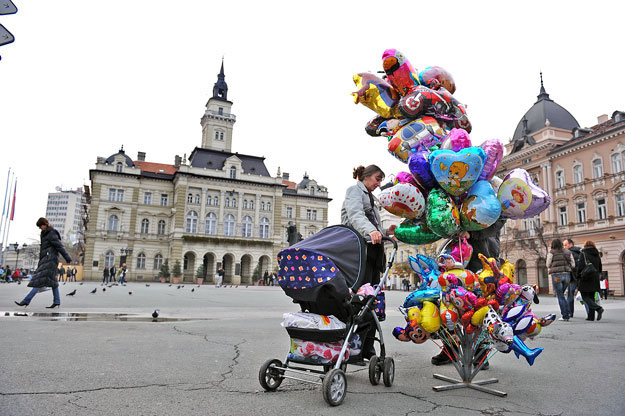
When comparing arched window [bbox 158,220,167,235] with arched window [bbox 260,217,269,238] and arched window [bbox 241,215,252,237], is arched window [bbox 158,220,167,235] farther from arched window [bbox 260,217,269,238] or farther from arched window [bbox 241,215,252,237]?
arched window [bbox 260,217,269,238]

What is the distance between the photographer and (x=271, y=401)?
296 cm

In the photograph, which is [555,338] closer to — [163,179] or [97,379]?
[97,379]

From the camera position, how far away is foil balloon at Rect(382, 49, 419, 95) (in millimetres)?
4648

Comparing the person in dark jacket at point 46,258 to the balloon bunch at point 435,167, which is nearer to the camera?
the balloon bunch at point 435,167

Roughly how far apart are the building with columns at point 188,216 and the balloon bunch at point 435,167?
53.7 meters

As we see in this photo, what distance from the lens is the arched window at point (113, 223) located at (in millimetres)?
55844

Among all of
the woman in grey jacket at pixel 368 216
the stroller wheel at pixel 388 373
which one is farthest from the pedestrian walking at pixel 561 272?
the stroller wheel at pixel 388 373

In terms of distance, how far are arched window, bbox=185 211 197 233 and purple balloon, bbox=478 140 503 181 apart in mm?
55555

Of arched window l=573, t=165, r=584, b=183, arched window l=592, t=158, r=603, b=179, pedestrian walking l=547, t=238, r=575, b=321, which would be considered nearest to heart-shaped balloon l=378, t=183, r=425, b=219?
pedestrian walking l=547, t=238, r=575, b=321

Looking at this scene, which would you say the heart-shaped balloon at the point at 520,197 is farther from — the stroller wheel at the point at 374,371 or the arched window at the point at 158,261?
the arched window at the point at 158,261

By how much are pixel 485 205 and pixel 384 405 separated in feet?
6.06

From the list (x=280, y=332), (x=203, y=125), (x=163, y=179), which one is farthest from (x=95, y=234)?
(x=280, y=332)

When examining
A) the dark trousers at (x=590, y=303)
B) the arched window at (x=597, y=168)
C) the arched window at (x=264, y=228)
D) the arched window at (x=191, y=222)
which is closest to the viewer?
the dark trousers at (x=590, y=303)

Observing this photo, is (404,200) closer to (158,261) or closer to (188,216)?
(188,216)
